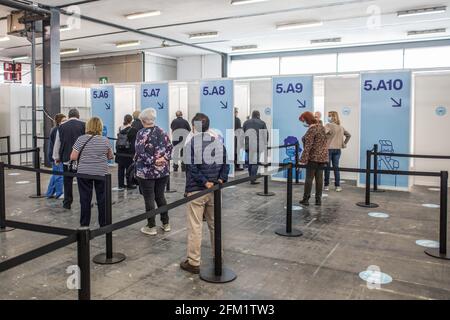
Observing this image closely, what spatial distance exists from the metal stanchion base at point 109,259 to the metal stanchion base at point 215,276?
3.14ft

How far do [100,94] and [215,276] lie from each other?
943 centimetres

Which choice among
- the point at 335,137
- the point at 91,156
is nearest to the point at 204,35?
the point at 335,137

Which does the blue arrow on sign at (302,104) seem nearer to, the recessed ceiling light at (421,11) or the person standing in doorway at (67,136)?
the recessed ceiling light at (421,11)

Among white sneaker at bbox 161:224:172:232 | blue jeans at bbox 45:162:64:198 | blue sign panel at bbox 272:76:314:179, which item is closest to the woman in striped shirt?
white sneaker at bbox 161:224:172:232

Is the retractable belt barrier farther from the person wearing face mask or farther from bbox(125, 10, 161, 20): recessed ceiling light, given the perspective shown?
bbox(125, 10, 161, 20): recessed ceiling light

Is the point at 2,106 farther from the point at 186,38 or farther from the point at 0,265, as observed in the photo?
the point at 0,265

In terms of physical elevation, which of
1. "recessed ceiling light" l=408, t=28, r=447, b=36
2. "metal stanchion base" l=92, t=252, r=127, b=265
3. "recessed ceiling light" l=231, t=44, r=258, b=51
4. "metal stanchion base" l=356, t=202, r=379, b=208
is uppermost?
"recessed ceiling light" l=231, t=44, r=258, b=51

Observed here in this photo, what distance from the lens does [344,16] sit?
1138 centimetres

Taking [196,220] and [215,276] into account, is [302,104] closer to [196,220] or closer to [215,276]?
[196,220]

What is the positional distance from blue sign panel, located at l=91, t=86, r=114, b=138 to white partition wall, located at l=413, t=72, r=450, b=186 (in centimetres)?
800

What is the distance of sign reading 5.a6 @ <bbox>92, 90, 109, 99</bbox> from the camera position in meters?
12.1

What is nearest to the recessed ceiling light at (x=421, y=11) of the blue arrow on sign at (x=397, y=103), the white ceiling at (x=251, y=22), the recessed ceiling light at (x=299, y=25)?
the white ceiling at (x=251, y=22)

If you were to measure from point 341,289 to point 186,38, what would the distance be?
12.3m

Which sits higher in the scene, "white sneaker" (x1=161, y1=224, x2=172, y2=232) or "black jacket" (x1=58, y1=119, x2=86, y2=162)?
"black jacket" (x1=58, y1=119, x2=86, y2=162)
